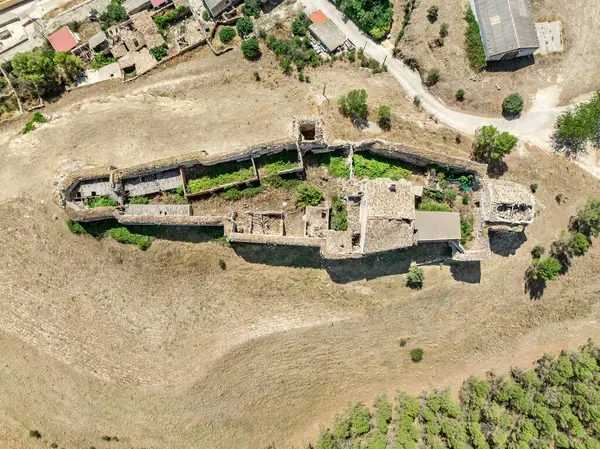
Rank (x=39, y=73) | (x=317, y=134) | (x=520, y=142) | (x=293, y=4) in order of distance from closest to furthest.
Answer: (x=317, y=134) < (x=520, y=142) < (x=39, y=73) < (x=293, y=4)

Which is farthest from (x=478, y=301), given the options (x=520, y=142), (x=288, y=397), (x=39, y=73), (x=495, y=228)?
(x=39, y=73)

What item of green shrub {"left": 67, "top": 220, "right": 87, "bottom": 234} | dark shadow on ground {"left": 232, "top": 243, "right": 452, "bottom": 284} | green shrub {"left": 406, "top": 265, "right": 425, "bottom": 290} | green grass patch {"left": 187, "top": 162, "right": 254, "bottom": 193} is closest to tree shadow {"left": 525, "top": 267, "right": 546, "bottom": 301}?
dark shadow on ground {"left": 232, "top": 243, "right": 452, "bottom": 284}

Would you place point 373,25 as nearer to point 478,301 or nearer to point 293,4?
point 293,4

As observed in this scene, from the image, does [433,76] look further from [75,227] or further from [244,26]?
[75,227]

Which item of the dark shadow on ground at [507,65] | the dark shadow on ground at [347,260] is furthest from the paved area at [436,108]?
the dark shadow on ground at [347,260]

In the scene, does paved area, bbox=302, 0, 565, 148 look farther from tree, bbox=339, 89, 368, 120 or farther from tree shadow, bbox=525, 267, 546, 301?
tree shadow, bbox=525, 267, 546, 301
